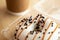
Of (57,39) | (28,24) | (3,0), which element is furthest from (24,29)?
(3,0)

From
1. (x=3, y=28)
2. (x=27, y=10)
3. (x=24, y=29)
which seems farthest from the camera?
(x=27, y=10)

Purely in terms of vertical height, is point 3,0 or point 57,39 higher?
point 3,0

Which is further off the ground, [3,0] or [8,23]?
[3,0]

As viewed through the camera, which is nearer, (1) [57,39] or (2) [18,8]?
(1) [57,39]

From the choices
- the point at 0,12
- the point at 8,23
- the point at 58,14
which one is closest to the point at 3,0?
the point at 0,12

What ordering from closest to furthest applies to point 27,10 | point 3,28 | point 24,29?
point 24,29 → point 3,28 → point 27,10

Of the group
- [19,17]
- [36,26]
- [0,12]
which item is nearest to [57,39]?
[36,26]

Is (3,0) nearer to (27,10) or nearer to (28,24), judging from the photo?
(27,10)

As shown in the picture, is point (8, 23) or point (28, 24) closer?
point (28, 24)

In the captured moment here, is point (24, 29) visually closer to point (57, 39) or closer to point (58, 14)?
Answer: point (57, 39)
